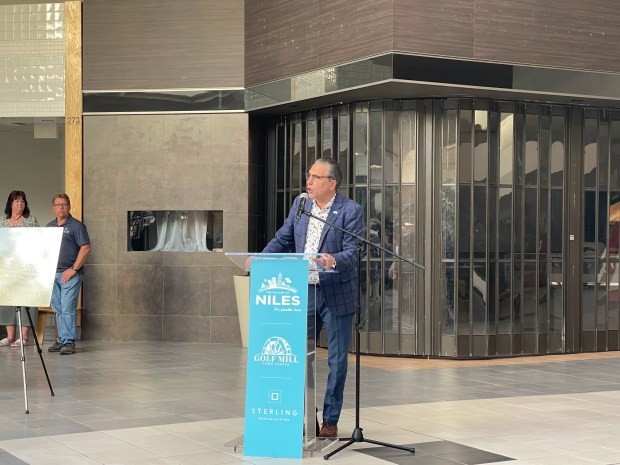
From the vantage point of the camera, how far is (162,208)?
40.6 ft

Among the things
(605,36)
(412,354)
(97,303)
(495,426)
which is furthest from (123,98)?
(495,426)

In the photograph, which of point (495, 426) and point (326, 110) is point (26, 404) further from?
point (326, 110)

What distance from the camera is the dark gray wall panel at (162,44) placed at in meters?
12.2

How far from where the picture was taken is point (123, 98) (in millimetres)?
12492

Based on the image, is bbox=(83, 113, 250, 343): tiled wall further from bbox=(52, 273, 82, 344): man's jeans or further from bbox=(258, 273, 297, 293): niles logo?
bbox=(258, 273, 297, 293): niles logo

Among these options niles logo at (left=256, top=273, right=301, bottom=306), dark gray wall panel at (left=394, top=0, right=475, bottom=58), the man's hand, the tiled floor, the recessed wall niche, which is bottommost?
the tiled floor

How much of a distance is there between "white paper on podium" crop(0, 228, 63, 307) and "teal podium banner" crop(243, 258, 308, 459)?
227cm

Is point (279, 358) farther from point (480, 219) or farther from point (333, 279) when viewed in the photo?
point (480, 219)

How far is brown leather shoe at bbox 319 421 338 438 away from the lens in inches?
252

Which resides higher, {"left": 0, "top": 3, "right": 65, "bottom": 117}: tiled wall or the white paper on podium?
{"left": 0, "top": 3, "right": 65, "bottom": 117}: tiled wall

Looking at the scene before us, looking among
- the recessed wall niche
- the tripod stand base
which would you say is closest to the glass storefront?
the recessed wall niche

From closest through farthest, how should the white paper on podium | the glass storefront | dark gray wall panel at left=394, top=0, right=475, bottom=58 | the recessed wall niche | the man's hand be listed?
the white paper on podium, dark gray wall panel at left=394, top=0, right=475, bottom=58, the glass storefront, the man's hand, the recessed wall niche

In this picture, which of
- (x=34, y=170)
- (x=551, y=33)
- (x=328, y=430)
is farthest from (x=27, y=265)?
(x=34, y=170)

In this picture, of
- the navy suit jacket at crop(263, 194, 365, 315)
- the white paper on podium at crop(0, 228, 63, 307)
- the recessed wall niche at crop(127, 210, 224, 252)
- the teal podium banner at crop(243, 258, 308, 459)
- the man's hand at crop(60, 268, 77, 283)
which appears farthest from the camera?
the recessed wall niche at crop(127, 210, 224, 252)
